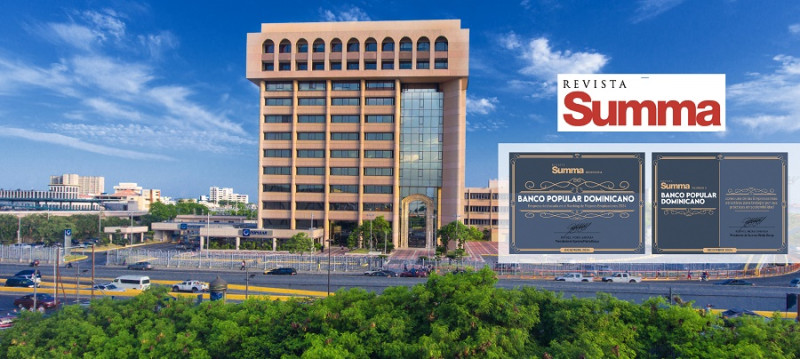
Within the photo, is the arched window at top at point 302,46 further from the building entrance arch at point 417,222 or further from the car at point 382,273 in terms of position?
the car at point 382,273

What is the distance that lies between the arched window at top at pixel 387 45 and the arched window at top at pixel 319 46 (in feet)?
29.0

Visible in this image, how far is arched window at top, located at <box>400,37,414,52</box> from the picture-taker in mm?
53344

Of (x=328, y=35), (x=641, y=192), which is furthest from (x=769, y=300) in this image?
(x=328, y=35)

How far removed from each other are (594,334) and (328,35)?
173ft

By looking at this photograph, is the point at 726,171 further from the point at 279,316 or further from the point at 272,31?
the point at 272,31

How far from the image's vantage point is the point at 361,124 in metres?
53.6

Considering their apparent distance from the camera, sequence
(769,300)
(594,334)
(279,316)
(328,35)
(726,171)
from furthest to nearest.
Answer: (328,35)
(769,300)
(726,171)
(279,316)
(594,334)

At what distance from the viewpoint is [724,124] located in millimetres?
15375

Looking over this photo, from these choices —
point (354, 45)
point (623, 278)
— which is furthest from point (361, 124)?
point (623, 278)

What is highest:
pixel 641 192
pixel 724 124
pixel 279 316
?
pixel 724 124

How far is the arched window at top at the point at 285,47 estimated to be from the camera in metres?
54.9

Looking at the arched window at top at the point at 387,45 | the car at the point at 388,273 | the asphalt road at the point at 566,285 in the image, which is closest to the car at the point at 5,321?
the asphalt road at the point at 566,285

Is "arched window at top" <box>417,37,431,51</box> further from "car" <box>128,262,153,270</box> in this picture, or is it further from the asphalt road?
"car" <box>128,262,153,270</box>

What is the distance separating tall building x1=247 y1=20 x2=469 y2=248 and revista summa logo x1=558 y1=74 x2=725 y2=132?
3680 centimetres
